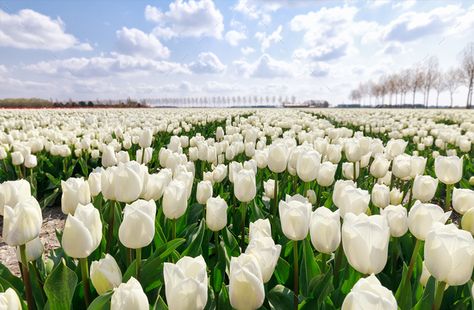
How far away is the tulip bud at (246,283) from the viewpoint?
3.87 ft

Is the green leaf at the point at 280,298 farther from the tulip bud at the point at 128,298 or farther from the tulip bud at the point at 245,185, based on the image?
the tulip bud at the point at 245,185

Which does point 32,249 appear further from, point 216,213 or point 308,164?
point 308,164

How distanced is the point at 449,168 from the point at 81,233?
255cm

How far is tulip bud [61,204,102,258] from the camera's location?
1.41 meters

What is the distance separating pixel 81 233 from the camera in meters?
1.42

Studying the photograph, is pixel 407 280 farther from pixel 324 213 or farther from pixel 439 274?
pixel 324 213

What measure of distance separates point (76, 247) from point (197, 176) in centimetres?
322

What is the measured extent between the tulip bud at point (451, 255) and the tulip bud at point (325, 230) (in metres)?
0.38

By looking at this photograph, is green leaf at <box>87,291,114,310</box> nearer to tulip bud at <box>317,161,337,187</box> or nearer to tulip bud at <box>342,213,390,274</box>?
tulip bud at <box>342,213,390,274</box>

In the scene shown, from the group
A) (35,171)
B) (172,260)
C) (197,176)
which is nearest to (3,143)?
(35,171)

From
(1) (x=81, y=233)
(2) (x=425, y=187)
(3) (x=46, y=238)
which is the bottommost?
(3) (x=46, y=238)

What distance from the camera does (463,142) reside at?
5.75 meters

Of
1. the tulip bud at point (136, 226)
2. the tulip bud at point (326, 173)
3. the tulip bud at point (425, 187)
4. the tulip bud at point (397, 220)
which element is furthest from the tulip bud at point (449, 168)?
the tulip bud at point (136, 226)

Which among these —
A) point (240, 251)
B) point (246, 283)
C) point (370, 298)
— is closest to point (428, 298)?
point (370, 298)
